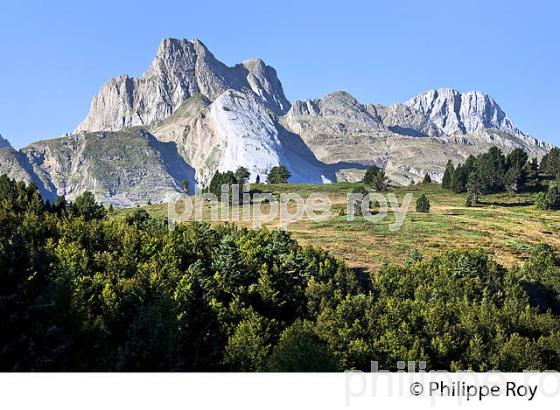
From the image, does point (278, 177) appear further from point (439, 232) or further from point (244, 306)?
point (244, 306)

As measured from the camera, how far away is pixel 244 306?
162 ft

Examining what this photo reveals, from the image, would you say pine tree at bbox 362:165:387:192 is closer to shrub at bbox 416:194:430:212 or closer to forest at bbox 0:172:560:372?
shrub at bbox 416:194:430:212

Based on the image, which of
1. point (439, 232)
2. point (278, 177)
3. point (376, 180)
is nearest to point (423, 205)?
point (439, 232)

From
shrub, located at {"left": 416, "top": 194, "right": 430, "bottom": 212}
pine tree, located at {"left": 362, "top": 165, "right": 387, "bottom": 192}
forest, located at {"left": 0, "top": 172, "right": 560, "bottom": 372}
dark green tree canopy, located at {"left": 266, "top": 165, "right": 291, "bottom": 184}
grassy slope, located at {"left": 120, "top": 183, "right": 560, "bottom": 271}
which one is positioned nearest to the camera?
forest, located at {"left": 0, "top": 172, "right": 560, "bottom": 372}

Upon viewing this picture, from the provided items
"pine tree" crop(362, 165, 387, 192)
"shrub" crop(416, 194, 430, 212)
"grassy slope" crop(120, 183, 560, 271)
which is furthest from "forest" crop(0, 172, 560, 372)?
"pine tree" crop(362, 165, 387, 192)

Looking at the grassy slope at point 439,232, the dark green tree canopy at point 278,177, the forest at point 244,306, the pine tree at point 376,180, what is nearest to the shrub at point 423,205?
the grassy slope at point 439,232

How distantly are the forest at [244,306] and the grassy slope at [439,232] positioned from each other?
21.6 ft

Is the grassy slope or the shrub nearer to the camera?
the grassy slope

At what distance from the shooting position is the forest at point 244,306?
34.4 metres

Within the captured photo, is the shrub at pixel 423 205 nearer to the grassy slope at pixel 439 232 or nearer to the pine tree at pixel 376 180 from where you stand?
the grassy slope at pixel 439 232

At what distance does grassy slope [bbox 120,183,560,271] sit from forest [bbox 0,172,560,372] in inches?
259

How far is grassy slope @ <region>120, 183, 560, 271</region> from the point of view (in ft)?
240

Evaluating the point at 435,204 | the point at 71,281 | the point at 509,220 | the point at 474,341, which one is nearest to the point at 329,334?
the point at 474,341
